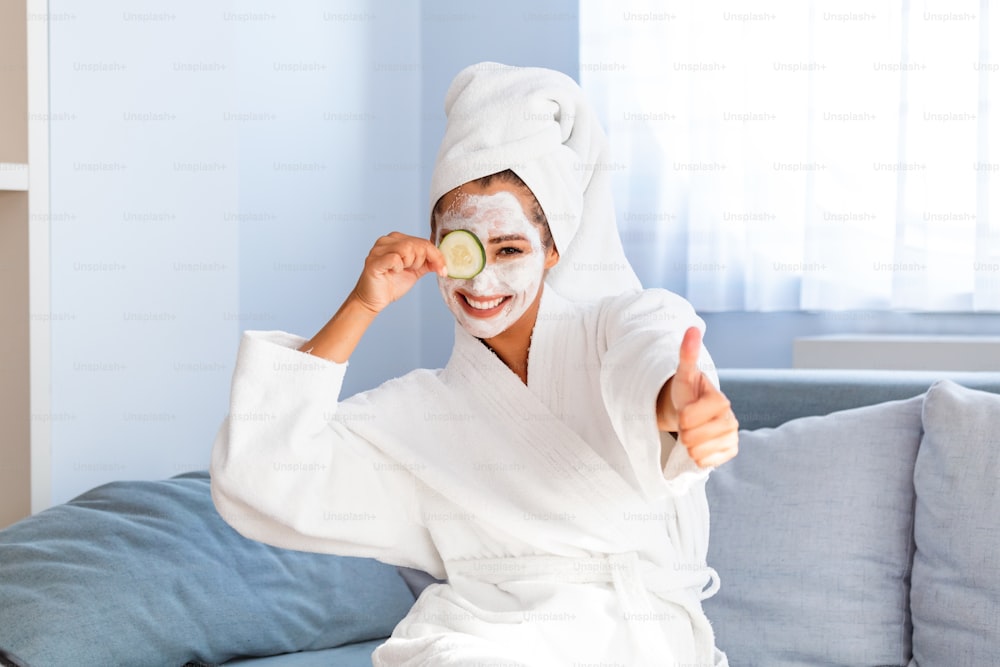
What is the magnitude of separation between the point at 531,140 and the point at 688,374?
48 cm

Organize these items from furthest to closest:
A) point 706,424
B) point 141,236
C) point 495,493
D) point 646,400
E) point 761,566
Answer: point 141,236, point 761,566, point 495,493, point 646,400, point 706,424

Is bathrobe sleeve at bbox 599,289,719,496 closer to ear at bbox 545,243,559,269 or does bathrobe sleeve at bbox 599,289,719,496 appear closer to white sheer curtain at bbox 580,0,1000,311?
ear at bbox 545,243,559,269

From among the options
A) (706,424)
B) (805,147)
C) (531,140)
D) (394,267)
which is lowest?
(706,424)

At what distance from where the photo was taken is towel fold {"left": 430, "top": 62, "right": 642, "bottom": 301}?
4.77ft

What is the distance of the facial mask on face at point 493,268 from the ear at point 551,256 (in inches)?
1.3

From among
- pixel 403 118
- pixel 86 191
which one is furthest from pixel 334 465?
pixel 403 118

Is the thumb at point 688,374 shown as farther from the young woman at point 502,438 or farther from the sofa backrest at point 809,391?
the sofa backrest at point 809,391

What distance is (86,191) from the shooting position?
200cm

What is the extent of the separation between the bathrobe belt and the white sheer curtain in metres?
1.93

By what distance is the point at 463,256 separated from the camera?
4.69 feet

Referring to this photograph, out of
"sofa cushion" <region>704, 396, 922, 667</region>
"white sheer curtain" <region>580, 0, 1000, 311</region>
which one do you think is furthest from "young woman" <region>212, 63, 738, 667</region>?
"white sheer curtain" <region>580, 0, 1000, 311</region>

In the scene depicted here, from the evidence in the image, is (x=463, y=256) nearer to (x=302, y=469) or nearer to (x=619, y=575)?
(x=302, y=469)

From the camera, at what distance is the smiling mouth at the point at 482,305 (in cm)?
146

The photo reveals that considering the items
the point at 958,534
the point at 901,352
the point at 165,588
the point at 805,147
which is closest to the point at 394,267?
the point at 165,588
